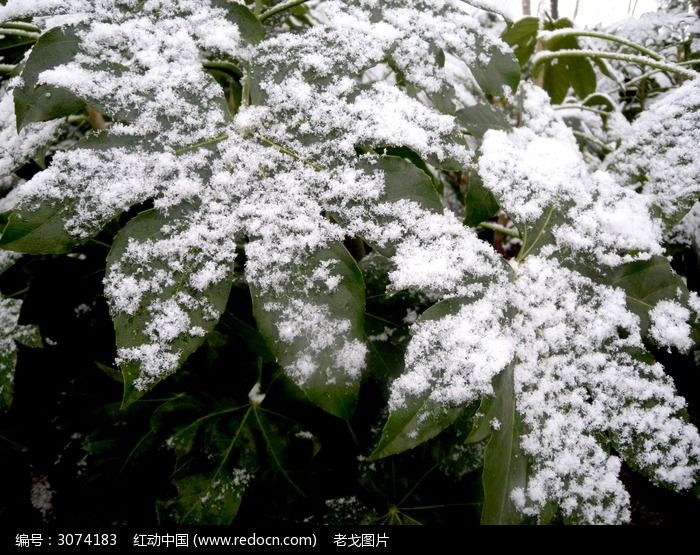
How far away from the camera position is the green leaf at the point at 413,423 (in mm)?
410

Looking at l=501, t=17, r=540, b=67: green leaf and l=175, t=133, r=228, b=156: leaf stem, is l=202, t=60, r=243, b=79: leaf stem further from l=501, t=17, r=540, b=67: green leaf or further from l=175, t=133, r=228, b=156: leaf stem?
l=501, t=17, r=540, b=67: green leaf

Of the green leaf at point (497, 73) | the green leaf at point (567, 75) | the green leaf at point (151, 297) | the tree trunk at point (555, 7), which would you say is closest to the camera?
the green leaf at point (151, 297)

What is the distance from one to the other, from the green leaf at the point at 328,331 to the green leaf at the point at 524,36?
2.71 feet

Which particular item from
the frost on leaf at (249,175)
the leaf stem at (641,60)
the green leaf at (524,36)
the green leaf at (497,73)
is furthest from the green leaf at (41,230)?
the green leaf at (524,36)

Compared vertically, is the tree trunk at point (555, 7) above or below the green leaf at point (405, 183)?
below

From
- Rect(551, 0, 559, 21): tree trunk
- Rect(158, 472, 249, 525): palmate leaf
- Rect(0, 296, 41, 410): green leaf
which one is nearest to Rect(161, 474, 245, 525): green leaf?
Rect(158, 472, 249, 525): palmate leaf

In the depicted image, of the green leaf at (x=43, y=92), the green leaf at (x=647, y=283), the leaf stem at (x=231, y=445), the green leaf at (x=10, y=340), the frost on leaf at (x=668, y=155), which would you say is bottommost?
the leaf stem at (x=231, y=445)

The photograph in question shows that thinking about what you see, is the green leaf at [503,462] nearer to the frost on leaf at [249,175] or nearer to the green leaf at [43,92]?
the frost on leaf at [249,175]

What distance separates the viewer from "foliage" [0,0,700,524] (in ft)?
1.41

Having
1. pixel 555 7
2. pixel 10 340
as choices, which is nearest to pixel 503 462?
pixel 10 340

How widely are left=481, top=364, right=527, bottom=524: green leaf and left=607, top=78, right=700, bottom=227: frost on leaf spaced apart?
327mm

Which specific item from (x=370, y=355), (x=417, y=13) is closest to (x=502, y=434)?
(x=370, y=355)

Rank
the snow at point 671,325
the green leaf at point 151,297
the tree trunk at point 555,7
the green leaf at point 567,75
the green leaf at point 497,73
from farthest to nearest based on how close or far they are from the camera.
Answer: the tree trunk at point 555,7
the green leaf at point 567,75
the green leaf at point 497,73
the snow at point 671,325
the green leaf at point 151,297

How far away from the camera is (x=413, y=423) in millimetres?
419
